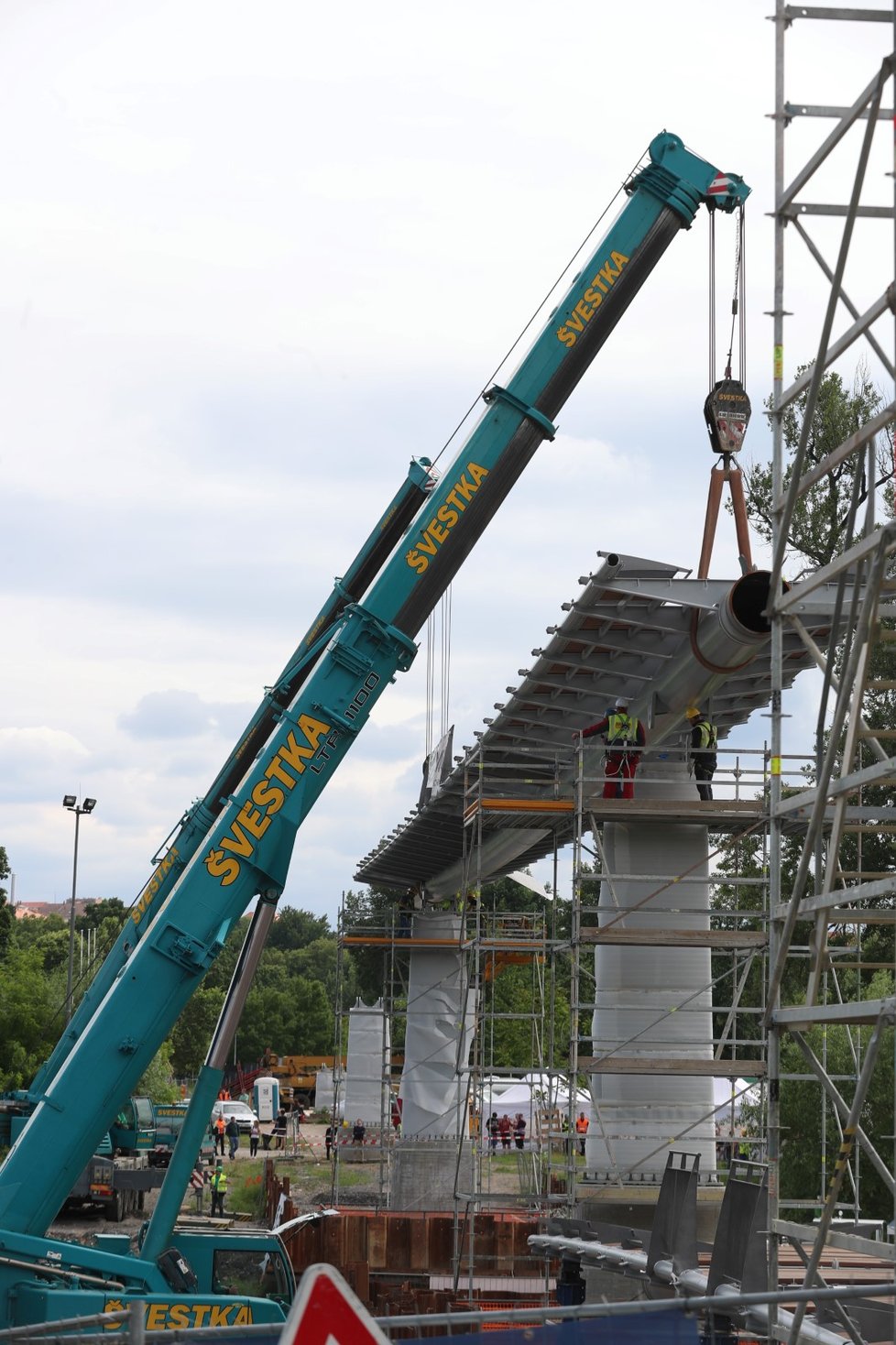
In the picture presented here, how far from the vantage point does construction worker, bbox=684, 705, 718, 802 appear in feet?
66.5

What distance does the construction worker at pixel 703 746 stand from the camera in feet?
66.5

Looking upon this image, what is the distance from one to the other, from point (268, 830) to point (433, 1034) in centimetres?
2423

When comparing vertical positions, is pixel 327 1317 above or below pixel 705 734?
below

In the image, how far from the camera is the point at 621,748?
18.8 m

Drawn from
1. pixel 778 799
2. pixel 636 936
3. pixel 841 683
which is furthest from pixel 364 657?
pixel 841 683

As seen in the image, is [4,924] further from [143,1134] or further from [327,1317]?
[327,1317]

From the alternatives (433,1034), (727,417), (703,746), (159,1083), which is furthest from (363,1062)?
(727,417)

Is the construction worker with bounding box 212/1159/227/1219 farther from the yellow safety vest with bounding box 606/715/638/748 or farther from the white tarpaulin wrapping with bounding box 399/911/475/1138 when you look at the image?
the yellow safety vest with bounding box 606/715/638/748

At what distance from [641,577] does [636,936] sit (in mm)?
4037

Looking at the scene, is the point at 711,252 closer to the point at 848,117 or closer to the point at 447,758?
the point at 848,117

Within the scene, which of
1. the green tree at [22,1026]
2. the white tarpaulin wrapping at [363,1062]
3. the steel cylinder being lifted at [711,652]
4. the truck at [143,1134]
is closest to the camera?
the steel cylinder being lifted at [711,652]

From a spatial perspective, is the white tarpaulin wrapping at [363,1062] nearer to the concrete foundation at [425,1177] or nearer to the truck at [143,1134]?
→ the concrete foundation at [425,1177]

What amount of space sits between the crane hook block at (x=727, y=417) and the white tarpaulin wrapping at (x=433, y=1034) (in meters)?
20.8

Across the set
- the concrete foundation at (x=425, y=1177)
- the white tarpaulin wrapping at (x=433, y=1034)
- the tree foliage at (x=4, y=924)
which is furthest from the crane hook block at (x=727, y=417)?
the tree foliage at (x=4, y=924)
